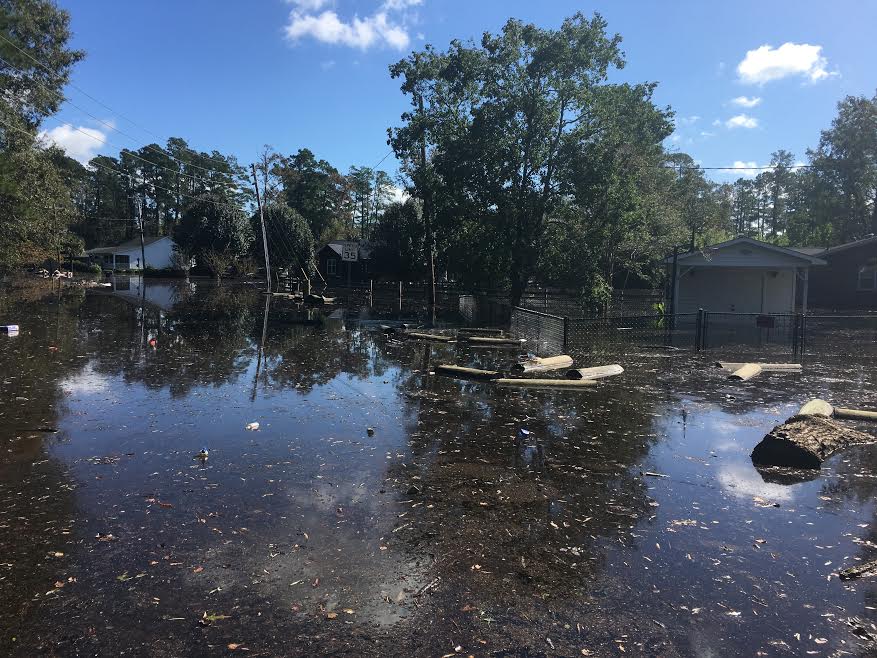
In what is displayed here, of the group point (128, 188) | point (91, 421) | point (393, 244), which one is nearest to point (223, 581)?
point (91, 421)

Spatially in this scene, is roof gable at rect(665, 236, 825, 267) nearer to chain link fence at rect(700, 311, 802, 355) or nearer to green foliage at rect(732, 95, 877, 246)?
chain link fence at rect(700, 311, 802, 355)

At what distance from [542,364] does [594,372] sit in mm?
1267

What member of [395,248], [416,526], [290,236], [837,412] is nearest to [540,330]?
[837,412]

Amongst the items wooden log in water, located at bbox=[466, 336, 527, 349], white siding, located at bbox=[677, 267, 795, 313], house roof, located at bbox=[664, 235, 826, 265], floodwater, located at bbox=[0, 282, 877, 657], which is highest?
house roof, located at bbox=[664, 235, 826, 265]

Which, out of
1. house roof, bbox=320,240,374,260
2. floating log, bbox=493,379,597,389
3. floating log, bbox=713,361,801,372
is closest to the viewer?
floating log, bbox=493,379,597,389

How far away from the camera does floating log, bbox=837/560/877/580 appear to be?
4.24 m

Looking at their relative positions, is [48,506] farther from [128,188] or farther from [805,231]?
[128,188]

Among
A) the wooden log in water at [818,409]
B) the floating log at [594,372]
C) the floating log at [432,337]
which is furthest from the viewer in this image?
the floating log at [432,337]

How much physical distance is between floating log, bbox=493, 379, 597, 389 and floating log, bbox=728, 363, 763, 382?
141 inches

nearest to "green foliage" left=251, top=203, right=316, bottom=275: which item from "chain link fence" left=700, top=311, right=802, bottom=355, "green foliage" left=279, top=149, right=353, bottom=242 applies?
"green foliage" left=279, top=149, right=353, bottom=242

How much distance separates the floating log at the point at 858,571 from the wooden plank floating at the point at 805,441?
2.52 meters

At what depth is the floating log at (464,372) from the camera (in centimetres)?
1188

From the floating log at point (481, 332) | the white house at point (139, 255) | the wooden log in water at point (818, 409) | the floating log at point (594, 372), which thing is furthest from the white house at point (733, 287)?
the white house at point (139, 255)

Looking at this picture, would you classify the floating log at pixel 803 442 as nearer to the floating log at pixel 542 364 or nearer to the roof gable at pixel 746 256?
the floating log at pixel 542 364
